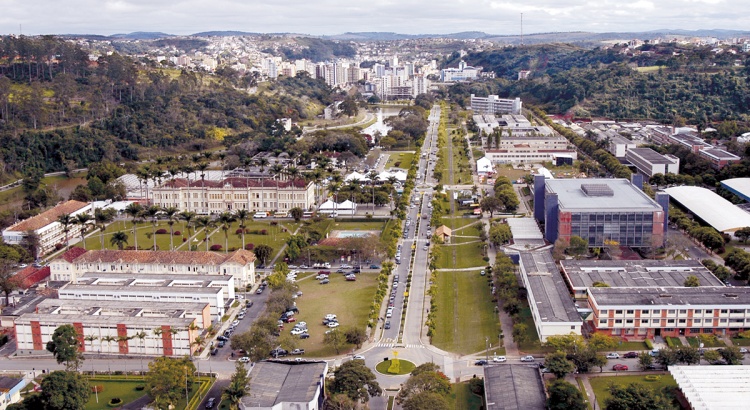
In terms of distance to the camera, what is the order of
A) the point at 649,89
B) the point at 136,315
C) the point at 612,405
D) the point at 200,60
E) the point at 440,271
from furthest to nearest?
the point at 200,60
the point at 649,89
the point at 440,271
the point at 136,315
the point at 612,405

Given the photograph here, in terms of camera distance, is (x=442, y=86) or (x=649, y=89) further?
(x=442, y=86)

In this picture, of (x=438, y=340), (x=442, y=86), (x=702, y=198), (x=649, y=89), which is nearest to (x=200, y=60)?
(x=442, y=86)

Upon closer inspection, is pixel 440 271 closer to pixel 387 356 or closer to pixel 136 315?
pixel 387 356

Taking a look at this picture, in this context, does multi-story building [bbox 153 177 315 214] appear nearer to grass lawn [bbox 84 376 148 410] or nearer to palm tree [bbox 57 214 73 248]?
palm tree [bbox 57 214 73 248]

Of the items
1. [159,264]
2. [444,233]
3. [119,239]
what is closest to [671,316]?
[444,233]

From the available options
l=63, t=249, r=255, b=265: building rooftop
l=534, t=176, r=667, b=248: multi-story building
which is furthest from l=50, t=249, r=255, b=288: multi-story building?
l=534, t=176, r=667, b=248: multi-story building

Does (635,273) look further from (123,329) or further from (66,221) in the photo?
(66,221)

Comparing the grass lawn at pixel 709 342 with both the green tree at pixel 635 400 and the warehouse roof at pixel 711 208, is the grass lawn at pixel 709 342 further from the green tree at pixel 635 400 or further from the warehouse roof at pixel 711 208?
the warehouse roof at pixel 711 208
